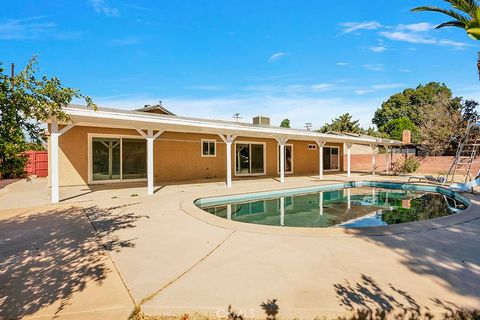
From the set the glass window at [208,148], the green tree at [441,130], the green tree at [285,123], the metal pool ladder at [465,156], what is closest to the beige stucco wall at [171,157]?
the glass window at [208,148]

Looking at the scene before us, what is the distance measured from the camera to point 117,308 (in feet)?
8.44

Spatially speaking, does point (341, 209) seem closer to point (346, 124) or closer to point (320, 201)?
point (320, 201)

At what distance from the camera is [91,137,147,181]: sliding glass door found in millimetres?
12086

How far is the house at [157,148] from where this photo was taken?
957 centimetres

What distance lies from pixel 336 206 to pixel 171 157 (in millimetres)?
8465

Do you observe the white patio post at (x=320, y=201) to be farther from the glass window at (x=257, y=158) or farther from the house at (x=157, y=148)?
the glass window at (x=257, y=158)

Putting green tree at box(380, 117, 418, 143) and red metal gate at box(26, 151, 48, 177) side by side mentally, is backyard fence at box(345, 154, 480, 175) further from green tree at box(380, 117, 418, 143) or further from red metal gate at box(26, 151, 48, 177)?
red metal gate at box(26, 151, 48, 177)

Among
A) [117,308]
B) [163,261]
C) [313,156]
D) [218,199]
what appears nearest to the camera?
[117,308]

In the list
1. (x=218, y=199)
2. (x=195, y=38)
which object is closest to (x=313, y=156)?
(x=195, y=38)

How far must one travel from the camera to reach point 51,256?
3.92 meters

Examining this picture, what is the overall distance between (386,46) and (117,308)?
17.5 m

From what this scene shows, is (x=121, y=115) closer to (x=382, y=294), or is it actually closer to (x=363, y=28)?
(x=382, y=294)

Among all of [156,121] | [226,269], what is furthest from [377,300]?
[156,121]

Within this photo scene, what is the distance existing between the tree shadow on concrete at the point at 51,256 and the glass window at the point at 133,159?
646cm
